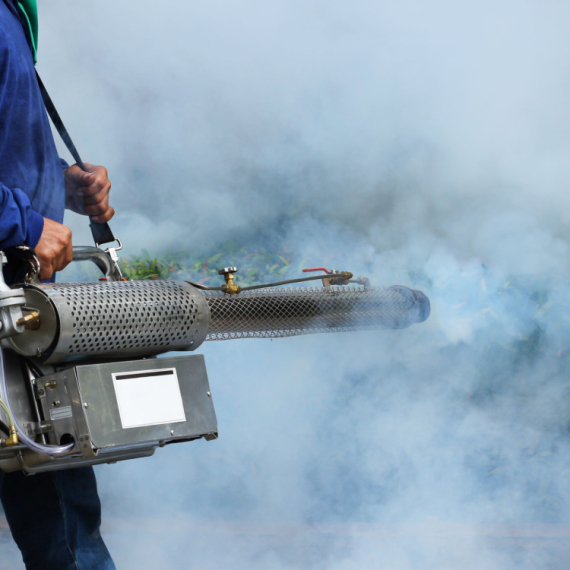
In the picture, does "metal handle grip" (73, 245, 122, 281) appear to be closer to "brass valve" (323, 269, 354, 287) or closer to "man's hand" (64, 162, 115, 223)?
"man's hand" (64, 162, 115, 223)

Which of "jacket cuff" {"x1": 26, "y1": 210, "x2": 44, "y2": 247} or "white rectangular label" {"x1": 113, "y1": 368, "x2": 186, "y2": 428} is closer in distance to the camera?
"white rectangular label" {"x1": 113, "y1": 368, "x2": 186, "y2": 428}

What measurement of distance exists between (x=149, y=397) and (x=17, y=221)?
343 mm

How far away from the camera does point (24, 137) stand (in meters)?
1.19

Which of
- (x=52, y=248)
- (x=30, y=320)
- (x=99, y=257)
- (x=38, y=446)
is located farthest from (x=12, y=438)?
(x=99, y=257)

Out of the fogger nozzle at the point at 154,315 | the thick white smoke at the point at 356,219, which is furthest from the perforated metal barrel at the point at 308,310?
the thick white smoke at the point at 356,219

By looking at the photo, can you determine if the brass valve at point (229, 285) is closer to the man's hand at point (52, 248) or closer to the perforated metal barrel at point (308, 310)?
the perforated metal barrel at point (308, 310)

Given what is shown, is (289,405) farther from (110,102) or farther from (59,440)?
(59,440)

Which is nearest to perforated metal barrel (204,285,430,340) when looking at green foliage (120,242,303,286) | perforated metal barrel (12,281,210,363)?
perforated metal barrel (12,281,210,363)

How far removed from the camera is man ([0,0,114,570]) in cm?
116

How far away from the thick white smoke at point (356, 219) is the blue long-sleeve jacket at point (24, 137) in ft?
4.36

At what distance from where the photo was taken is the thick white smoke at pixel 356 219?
90.7 inches

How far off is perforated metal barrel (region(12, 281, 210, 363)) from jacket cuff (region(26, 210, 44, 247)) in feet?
0.46

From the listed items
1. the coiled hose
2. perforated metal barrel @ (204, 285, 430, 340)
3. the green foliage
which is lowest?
the coiled hose

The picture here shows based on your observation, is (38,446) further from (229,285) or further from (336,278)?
(336,278)
